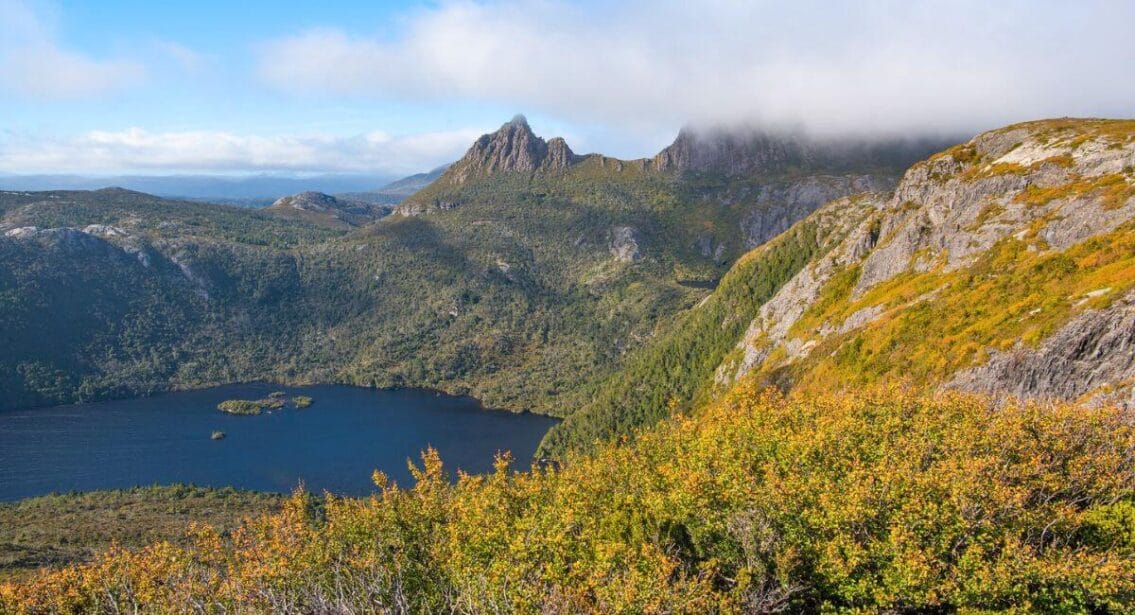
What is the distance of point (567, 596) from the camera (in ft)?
90.4

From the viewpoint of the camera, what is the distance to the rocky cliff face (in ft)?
178

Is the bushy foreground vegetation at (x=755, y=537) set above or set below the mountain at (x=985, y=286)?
below

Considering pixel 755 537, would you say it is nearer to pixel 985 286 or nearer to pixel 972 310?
pixel 972 310

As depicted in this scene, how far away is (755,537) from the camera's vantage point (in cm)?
3341

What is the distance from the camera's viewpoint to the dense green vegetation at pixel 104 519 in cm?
10856

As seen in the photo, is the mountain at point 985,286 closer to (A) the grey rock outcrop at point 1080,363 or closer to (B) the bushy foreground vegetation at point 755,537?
(A) the grey rock outcrop at point 1080,363

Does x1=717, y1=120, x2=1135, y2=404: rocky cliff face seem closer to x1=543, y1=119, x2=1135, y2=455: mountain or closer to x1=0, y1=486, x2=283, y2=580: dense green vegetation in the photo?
x1=543, y1=119, x2=1135, y2=455: mountain

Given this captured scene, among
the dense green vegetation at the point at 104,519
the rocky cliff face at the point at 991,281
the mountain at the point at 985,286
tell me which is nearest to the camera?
the rocky cliff face at the point at 991,281

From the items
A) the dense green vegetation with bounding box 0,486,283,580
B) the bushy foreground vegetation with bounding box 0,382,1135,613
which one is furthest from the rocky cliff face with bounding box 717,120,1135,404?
the dense green vegetation with bounding box 0,486,283,580

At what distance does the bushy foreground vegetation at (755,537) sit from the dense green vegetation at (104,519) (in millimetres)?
53873

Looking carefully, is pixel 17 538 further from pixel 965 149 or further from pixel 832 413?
pixel 965 149

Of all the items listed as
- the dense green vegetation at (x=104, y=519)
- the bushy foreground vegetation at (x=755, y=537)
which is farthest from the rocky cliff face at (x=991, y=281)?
the dense green vegetation at (x=104, y=519)

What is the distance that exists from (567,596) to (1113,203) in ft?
265

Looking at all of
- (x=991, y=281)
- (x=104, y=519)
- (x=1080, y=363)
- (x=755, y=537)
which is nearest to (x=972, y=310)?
(x=991, y=281)
